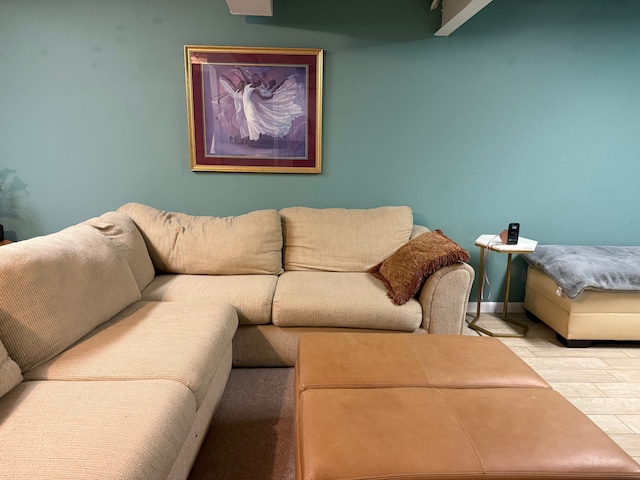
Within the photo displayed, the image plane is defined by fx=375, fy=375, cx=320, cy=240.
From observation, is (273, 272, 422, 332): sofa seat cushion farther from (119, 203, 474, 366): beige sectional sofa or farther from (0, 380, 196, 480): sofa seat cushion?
(0, 380, 196, 480): sofa seat cushion

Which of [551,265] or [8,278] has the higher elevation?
[8,278]

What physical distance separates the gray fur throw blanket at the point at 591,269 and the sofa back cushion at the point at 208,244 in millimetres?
1868

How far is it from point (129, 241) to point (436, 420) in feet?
6.12

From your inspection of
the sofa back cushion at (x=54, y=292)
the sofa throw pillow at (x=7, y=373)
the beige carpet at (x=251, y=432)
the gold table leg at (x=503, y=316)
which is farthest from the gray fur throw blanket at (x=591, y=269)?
the sofa throw pillow at (x=7, y=373)

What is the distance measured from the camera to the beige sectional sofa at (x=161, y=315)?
1.02m

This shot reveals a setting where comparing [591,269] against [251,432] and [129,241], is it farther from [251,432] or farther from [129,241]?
[129,241]

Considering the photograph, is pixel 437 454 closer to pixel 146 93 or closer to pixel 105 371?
pixel 105 371

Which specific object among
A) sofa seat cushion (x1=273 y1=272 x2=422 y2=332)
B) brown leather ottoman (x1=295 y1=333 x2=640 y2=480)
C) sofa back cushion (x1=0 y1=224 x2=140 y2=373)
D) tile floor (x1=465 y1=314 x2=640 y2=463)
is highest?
sofa back cushion (x1=0 y1=224 x2=140 y2=373)

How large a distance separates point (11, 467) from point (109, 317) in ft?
2.87

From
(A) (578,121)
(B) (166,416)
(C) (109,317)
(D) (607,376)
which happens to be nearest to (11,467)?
(B) (166,416)

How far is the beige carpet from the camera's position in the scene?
1.45 m

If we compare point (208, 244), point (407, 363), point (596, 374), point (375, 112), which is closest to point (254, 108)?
point (375, 112)

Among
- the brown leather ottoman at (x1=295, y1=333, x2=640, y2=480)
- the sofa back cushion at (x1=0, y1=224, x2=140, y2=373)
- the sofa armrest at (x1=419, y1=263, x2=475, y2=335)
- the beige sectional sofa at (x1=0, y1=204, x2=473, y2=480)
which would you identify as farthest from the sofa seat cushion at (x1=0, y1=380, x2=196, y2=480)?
the sofa armrest at (x1=419, y1=263, x2=475, y2=335)

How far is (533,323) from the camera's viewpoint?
2869 millimetres
